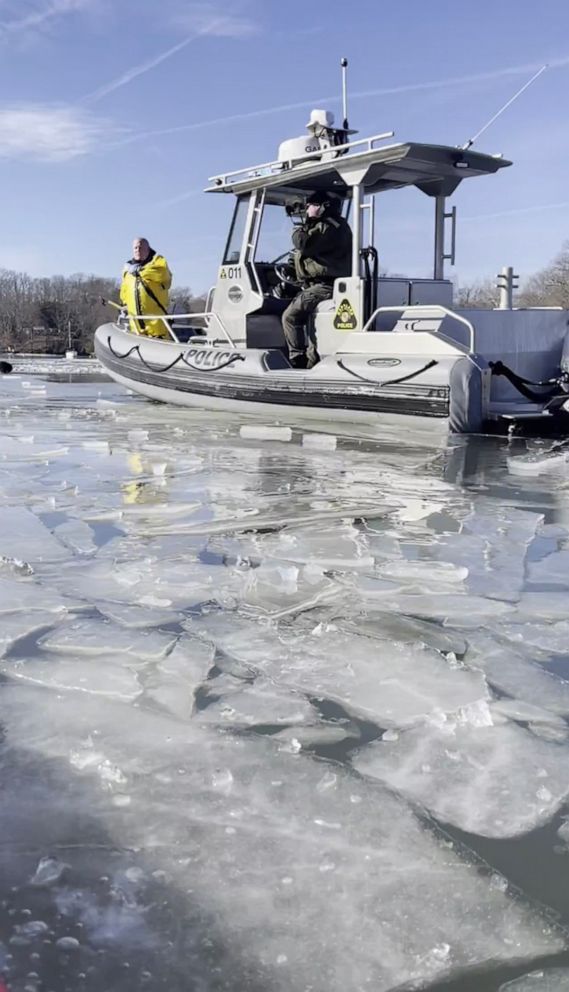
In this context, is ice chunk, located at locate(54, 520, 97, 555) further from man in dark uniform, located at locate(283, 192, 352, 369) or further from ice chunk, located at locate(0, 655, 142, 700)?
man in dark uniform, located at locate(283, 192, 352, 369)

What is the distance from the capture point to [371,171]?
7609 mm

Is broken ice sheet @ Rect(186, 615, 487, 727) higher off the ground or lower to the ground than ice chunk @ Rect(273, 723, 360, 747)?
higher

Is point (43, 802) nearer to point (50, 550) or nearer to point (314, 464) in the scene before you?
point (50, 550)

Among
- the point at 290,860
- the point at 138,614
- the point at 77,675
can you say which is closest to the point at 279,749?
the point at 290,860

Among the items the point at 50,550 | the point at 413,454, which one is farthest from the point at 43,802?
the point at 413,454

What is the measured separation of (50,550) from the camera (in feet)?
10.9

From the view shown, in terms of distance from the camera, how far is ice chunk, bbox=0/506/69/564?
3.24 m

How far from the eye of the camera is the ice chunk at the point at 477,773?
1.52 m

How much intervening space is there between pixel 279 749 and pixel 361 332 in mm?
6283

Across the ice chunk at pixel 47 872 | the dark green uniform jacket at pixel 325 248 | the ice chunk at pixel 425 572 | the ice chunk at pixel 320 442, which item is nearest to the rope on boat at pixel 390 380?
the ice chunk at pixel 320 442

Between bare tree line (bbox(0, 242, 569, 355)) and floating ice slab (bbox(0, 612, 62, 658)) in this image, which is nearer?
floating ice slab (bbox(0, 612, 62, 658))

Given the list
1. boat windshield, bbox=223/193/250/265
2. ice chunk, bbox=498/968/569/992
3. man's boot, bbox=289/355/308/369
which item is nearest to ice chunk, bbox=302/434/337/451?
man's boot, bbox=289/355/308/369

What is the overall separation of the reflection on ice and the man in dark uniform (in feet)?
15.5

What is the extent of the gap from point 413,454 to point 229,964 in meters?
5.34
